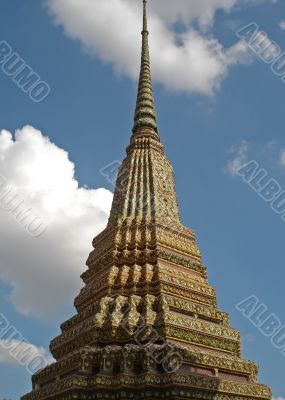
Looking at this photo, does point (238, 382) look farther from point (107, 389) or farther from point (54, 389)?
point (54, 389)

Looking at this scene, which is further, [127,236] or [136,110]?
[136,110]

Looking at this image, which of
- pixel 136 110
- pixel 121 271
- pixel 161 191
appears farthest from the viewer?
pixel 136 110

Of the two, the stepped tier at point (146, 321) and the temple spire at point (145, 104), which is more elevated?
the temple spire at point (145, 104)

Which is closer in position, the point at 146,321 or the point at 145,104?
the point at 146,321

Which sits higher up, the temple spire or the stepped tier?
the temple spire

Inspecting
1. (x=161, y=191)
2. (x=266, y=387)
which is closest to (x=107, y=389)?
(x=266, y=387)

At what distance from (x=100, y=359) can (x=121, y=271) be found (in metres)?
4.97

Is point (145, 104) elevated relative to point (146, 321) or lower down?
elevated

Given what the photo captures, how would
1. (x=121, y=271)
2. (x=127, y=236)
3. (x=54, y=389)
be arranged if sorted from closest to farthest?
(x=54, y=389), (x=121, y=271), (x=127, y=236)

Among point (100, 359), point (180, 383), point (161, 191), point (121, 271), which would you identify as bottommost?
point (180, 383)

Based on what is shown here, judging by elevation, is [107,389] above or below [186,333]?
below

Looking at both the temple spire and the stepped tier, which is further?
the temple spire

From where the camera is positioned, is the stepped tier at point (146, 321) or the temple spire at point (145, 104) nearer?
the stepped tier at point (146, 321)

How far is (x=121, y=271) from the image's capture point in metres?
20.6
